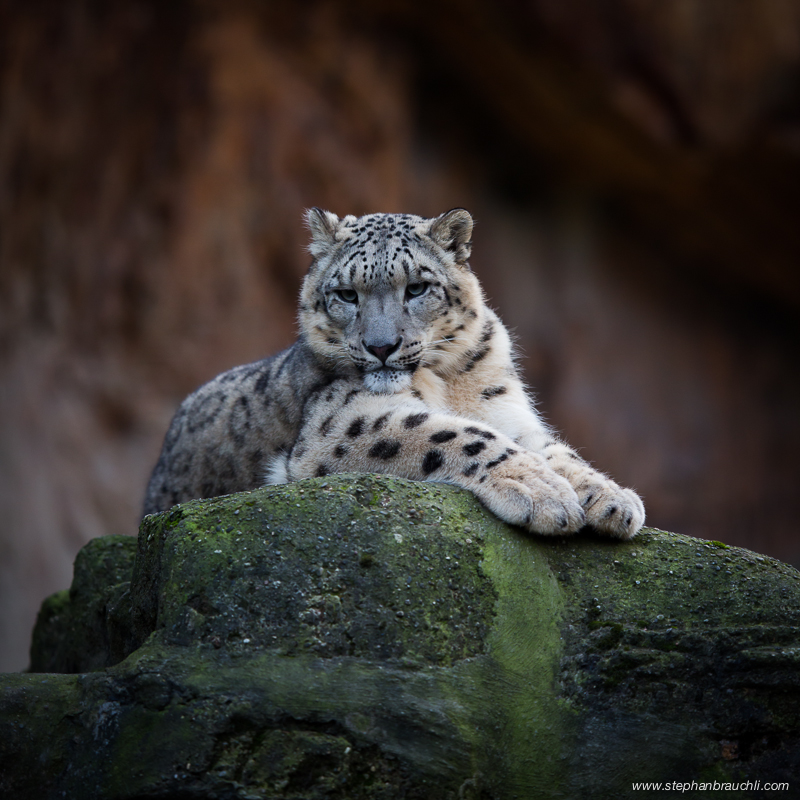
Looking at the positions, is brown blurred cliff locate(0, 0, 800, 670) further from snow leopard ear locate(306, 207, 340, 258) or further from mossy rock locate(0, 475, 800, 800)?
mossy rock locate(0, 475, 800, 800)

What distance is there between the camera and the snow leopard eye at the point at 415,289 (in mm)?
4348

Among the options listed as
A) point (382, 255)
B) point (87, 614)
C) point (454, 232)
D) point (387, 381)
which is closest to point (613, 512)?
point (387, 381)

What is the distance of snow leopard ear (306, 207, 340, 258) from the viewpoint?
4711 millimetres

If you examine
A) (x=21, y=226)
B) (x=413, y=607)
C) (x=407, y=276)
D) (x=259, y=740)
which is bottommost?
(x=259, y=740)

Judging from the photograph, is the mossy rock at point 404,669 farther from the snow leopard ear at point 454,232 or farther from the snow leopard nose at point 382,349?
the snow leopard ear at point 454,232

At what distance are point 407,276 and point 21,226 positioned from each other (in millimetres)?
5782

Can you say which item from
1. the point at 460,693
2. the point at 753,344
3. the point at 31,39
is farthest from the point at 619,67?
the point at 460,693

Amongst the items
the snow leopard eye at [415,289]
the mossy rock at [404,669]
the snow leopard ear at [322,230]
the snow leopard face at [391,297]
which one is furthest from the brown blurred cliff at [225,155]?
the mossy rock at [404,669]

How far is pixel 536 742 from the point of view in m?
2.93

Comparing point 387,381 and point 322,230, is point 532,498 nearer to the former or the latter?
point 387,381

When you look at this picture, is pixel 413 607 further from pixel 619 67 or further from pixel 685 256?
pixel 685 256

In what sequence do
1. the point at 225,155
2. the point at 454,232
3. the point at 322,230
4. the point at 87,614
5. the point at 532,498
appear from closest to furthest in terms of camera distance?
1. the point at 532,498
2. the point at 87,614
3. the point at 454,232
4. the point at 322,230
5. the point at 225,155

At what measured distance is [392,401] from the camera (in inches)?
157

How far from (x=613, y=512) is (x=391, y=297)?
4.66ft
